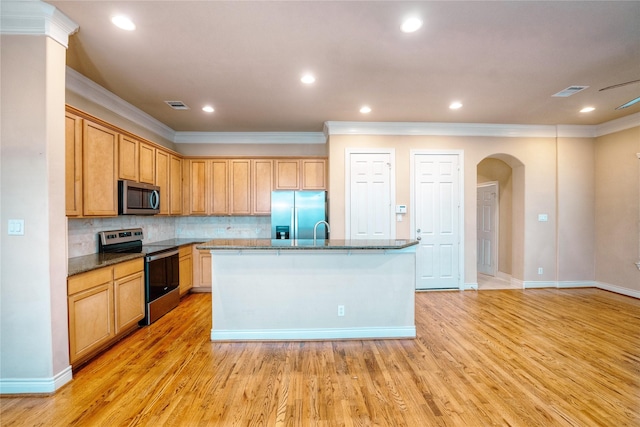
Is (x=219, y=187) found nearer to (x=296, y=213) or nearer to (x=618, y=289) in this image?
(x=296, y=213)

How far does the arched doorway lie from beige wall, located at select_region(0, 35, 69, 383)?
5.70 meters

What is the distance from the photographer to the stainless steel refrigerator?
4.70m

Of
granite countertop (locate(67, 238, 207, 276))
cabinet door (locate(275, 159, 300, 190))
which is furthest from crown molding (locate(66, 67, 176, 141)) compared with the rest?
cabinet door (locate(275, 159, 300, 190))

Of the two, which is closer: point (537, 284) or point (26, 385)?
point (26, 385)

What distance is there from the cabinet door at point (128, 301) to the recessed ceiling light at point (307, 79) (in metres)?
2.87

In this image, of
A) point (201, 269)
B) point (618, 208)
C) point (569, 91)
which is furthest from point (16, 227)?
point (618, 208)

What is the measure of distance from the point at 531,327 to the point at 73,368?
15.3 ft

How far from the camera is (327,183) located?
16.6 ft

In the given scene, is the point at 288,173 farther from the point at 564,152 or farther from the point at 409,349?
the point at 564,152

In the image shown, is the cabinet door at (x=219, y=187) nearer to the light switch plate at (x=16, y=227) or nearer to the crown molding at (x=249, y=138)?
the crown molding at (x=249, y=138)

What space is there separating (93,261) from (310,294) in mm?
2201

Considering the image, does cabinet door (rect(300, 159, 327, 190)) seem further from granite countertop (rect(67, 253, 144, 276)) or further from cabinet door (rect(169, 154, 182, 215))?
granite countertop (rect(67, 253, 144, 276))

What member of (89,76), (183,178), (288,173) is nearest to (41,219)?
(89,76)

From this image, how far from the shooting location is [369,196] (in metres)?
4.80
